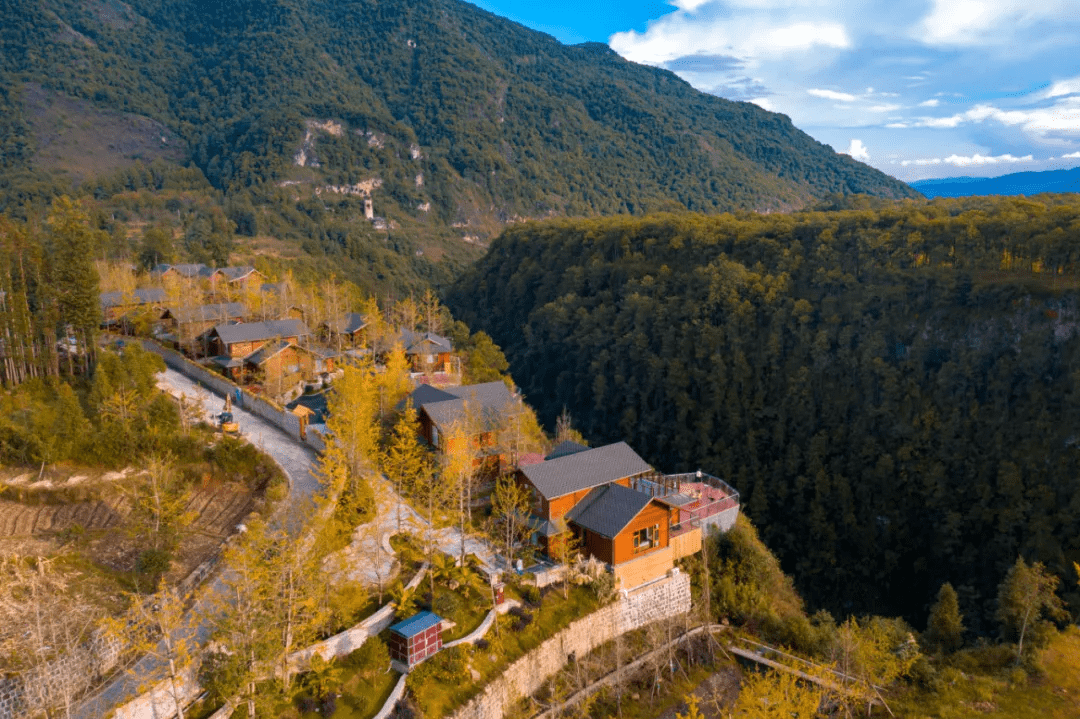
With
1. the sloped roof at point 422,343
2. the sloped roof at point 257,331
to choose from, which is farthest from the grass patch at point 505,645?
the sloped roof at point 257,331

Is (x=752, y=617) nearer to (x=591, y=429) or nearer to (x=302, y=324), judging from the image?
(x=302, y=324)

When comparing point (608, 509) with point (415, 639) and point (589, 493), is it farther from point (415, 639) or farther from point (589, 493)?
point (415, 639)

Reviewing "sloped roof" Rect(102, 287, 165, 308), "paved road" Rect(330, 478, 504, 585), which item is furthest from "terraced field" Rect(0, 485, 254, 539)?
"sloped roof" Rect(102, 287, 165, 308)

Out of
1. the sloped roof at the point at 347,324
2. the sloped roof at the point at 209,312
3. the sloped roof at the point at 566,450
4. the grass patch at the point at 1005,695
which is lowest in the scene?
the grass patch at the point at 1005,695

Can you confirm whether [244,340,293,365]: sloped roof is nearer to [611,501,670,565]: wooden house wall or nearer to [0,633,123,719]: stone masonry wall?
[0,633,123,719]: stone masonry wall

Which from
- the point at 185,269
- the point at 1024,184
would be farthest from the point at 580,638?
the point at 1024,184

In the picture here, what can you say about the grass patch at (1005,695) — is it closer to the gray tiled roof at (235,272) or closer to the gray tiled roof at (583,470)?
the gray tiled roof at (583,470)
